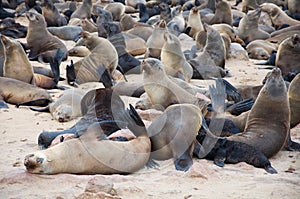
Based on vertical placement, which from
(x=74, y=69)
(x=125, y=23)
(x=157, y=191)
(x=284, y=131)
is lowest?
(x=125, y=23)

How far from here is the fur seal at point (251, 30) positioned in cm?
1320

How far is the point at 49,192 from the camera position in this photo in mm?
3984

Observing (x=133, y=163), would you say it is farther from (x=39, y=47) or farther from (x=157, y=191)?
(x=39, y=47)

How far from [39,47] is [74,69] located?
172 centimetres

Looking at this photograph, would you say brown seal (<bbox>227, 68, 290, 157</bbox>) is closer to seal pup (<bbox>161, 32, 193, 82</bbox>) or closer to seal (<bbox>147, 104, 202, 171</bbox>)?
seal (<bbox>147, 104, 202, 171</bbox>)

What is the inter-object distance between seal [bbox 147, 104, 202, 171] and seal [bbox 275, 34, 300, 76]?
4.60 meters

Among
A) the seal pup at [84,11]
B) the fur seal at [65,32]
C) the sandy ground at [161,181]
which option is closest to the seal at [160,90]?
the sandy ground at [161,181]

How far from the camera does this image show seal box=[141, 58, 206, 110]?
6.74 meters

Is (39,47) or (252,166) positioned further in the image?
(39,47)

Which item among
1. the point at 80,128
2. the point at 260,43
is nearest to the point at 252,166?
the point at 80,128

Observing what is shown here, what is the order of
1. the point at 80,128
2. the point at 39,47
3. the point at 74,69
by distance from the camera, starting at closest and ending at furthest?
the point at 80,128 → the point at 74,69 → the point at 39,47

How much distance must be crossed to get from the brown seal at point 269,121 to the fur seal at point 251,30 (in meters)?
7.27

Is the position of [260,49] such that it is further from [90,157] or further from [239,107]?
[90,157]

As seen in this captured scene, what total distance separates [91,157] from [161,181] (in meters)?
0.57
